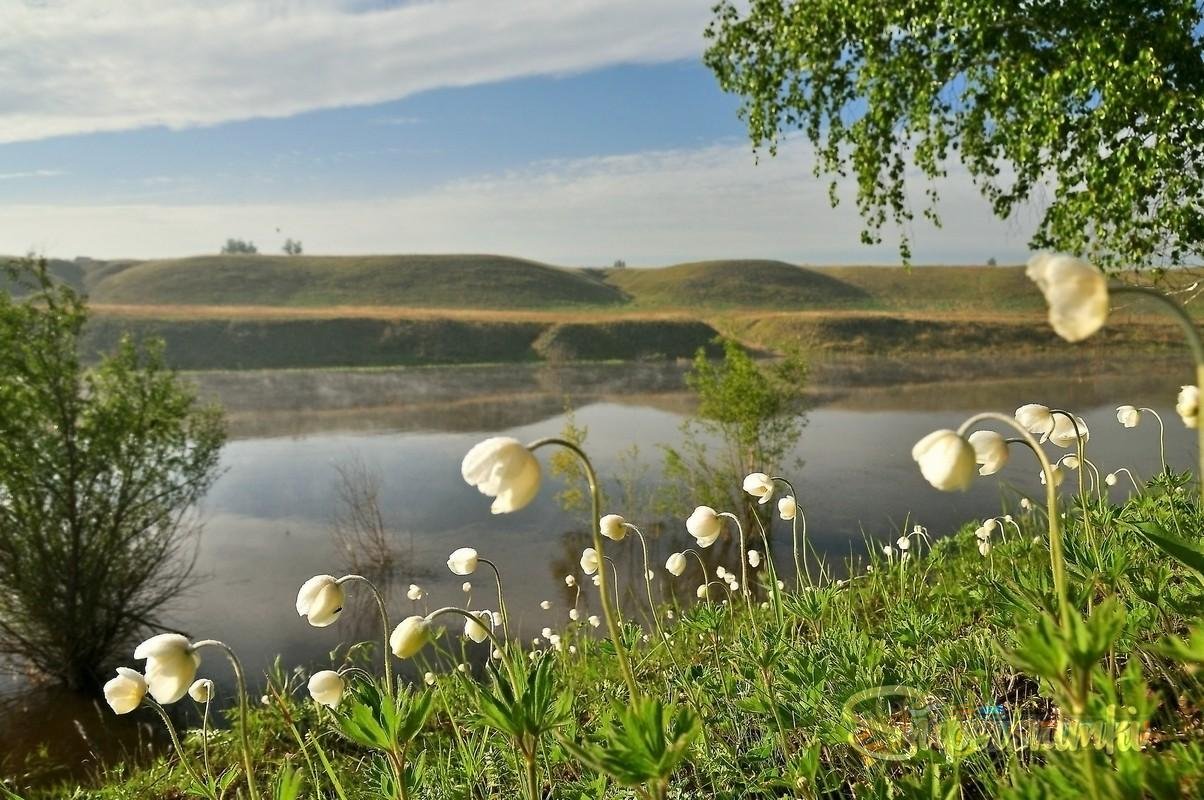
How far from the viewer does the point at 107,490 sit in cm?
835

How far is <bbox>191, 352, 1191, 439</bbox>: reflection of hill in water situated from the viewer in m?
24.3

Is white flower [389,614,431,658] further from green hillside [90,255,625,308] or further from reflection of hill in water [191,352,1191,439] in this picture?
green hillside [90,255,625,308]

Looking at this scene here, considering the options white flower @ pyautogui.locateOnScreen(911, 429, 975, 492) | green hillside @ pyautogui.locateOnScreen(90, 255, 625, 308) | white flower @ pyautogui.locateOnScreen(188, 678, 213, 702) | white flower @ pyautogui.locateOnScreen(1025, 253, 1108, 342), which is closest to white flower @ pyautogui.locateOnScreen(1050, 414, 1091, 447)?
white flower @ pyautogui.locateOnScreen(911, 429, 975, 492)

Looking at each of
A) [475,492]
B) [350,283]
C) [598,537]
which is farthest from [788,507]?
[350,283]

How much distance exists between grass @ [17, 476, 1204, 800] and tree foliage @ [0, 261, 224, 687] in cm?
532

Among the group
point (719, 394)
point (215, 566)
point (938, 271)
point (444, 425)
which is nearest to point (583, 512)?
point (719, 394)

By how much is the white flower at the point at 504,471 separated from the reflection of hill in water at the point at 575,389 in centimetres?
2003

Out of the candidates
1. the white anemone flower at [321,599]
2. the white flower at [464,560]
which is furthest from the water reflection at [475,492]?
the white anemone flower at [321,599]

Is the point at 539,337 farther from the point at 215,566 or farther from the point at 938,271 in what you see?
the point at 938,271

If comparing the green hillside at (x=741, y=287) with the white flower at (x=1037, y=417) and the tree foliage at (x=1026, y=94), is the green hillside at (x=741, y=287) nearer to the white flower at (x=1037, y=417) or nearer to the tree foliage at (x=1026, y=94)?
the tree foliage at (x=1026, y=94)

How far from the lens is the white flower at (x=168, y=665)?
1.73 metres

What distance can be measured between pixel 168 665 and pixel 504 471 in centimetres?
92

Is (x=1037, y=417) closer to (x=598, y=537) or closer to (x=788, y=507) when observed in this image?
(x=788, y=507)

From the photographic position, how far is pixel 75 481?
8.10m
